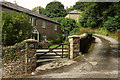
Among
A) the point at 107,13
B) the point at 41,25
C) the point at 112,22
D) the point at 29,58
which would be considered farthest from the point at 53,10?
the point at 29,58

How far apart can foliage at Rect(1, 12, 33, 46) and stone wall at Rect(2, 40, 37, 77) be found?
1.64m

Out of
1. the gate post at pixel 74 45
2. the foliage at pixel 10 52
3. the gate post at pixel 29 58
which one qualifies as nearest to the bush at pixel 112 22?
the gate post at pixel 74 45

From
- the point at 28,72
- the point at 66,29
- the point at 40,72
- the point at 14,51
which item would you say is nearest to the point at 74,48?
the point at 40,72

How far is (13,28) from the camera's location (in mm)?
7621

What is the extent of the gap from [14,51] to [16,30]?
225 cm

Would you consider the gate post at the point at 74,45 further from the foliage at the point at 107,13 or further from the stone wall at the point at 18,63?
the stone wall at the point at 18,63

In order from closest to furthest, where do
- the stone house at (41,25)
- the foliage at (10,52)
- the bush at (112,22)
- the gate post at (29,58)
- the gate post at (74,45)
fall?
the foliage at (10,52), the gate post at (29,58), the bush at (112,22), the gate post at (74,45), the stone house at (41,25)

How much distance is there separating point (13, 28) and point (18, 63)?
3100 mm

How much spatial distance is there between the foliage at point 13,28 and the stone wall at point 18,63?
1644 millimetres

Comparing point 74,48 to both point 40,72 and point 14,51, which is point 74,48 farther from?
point 14,51

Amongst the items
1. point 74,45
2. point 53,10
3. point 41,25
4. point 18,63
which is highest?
point 53,10

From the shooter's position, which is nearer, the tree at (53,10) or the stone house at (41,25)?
the stone house at (41,25)

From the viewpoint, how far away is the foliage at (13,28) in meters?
6.94

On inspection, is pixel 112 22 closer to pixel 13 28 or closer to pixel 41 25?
pixel 13 28
